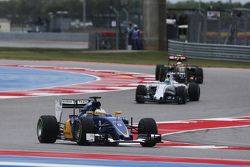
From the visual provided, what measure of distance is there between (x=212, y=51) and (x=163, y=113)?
82.0ft

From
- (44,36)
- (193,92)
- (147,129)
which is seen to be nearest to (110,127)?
(147,129)

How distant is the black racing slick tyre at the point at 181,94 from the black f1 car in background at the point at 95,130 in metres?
8.02

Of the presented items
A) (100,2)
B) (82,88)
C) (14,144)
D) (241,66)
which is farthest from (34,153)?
(100,2)

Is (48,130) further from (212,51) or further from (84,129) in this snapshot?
(212,51)

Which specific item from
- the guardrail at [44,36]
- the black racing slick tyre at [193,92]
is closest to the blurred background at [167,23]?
the guardrail at [44,36]

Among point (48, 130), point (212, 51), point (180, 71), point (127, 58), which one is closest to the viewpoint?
point (48, 130)

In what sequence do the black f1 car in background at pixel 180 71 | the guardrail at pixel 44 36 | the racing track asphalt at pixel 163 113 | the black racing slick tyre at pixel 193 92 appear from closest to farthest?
the racing track asphalt at pixel 163 113 < the black racing slick tyre at pixel 193 92 < the black f1 car in background at pixel 180 71 < the guardrail at pixel 44 36

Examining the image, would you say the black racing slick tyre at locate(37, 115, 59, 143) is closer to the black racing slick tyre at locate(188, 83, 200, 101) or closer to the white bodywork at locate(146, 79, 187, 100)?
the white bodywork at locate(146, 79, 187, 100)

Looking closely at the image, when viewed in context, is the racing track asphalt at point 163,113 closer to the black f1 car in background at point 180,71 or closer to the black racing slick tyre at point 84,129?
the black racing slick tyre at point 84,129

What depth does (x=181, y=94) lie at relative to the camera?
21109mm

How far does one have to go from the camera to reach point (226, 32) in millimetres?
46250

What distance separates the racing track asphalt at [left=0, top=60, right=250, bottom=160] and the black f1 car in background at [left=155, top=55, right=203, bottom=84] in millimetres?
419

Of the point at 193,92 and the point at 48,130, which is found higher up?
the point at 48,130

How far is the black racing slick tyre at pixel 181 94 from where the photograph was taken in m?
21.1
